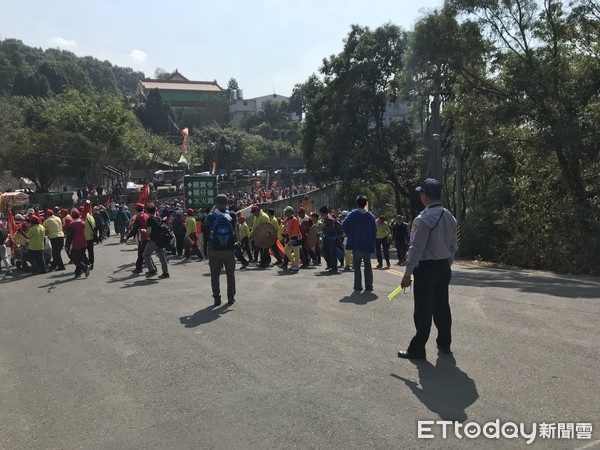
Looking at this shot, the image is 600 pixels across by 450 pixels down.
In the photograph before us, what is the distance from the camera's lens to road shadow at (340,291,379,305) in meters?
8.96

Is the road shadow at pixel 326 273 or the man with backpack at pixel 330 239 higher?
the man with backpack at pixel 330 239

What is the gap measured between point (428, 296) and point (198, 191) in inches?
713

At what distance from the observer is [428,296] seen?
5.49 m

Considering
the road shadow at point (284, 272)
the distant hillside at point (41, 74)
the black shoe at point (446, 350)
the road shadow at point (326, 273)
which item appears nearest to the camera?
the black shoe at point (446, 350)

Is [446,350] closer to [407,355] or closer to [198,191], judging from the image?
[407,355]

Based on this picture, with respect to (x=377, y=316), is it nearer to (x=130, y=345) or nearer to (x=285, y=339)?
(x=285, y=339)

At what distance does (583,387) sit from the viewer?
473cm

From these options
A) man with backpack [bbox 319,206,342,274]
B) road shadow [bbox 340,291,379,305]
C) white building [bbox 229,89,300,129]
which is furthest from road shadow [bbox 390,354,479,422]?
white building [bbox 229,89,300,129]

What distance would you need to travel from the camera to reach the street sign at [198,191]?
2241 cm

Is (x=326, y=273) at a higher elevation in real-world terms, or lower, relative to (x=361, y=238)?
lower

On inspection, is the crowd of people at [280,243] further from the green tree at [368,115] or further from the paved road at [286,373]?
the green tree at [368,115]

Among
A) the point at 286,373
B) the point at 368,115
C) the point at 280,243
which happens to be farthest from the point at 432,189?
the point at 368,115

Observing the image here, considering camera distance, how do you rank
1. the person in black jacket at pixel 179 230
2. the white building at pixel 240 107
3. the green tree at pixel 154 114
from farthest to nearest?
the white building at pixel 240 107 < the green tree at pixel 154 114 < the person in black jacket at pixel 179 230

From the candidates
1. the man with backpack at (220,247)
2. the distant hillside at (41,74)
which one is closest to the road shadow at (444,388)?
the man with backpack at (220,247)
